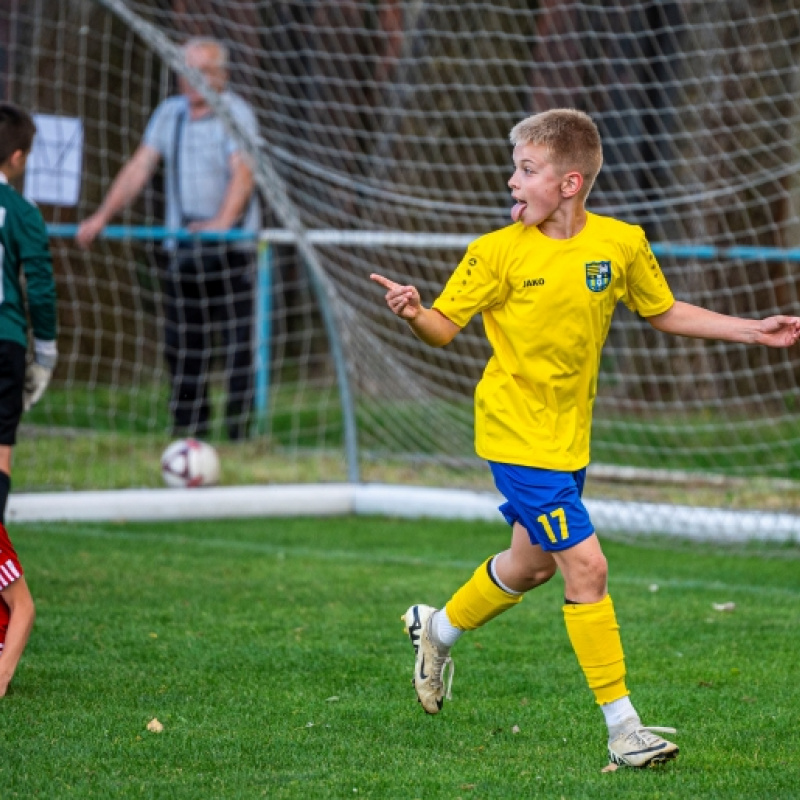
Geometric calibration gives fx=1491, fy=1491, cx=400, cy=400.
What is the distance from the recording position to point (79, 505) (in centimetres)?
709

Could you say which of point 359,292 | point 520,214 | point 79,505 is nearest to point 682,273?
point 359,292

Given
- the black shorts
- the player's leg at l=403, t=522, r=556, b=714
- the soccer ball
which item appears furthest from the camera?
the soccer ball

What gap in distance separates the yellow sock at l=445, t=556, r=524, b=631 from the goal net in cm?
350

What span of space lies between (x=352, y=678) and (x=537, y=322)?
50.0 inches

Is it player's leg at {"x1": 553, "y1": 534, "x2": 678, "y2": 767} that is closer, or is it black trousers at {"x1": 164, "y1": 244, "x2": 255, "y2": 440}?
player's leg at {"x1": 553, "y1": 534, "x2": 678, "y2": 767}

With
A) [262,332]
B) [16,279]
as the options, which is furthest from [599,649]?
[262,332]

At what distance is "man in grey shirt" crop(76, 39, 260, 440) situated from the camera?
8.55 metres

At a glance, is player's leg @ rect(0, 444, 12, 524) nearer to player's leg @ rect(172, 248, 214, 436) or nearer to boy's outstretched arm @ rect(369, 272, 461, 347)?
boy's outstretched arm @ rect(369, 272, 461, 347)

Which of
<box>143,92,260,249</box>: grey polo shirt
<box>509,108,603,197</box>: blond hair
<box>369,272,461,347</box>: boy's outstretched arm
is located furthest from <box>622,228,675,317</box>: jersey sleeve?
<box>143,92,260,249</box>: grey polo shirt

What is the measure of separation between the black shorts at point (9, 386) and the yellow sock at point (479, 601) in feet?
6.14

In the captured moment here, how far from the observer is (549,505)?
3.57m

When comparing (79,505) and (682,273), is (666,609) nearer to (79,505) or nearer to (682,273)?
(79,505)

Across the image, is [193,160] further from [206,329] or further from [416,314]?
[416,314]

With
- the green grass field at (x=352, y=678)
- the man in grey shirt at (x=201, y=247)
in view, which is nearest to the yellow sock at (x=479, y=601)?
the green grass field at (x=352, y=678)
